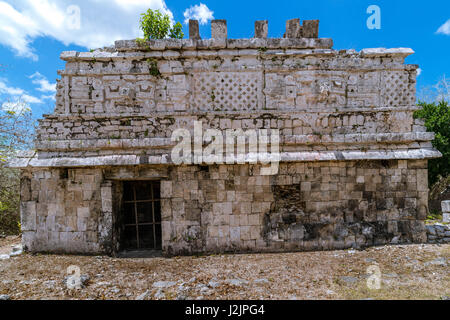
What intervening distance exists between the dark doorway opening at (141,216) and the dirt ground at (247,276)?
94cm

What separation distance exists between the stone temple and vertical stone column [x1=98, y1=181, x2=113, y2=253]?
0.07ft

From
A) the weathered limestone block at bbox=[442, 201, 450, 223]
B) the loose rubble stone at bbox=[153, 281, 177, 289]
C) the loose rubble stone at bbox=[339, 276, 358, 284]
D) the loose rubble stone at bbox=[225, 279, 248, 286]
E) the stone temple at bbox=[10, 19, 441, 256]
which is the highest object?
the stone temple at bbox=[10, 19, 441, 256]

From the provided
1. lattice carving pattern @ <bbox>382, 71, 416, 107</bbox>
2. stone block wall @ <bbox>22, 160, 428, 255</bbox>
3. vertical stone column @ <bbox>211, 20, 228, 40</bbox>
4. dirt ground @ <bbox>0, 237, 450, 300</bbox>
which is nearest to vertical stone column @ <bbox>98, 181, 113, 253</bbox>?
stone block wall @ <bbox>22, 160, 428, 255</bbox>

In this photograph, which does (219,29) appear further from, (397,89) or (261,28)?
(397,89)

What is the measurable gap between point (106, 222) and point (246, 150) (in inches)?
135

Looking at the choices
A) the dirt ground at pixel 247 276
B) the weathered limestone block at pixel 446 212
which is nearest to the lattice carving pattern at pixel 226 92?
the dirt ground at pixel 247 276

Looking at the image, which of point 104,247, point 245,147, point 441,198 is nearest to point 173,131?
point 245,147

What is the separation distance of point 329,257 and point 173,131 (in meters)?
4.24

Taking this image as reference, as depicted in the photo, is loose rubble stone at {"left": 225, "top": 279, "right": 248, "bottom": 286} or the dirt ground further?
loose rubble stone at {"left": 225, "top": 279, "right": 248, "bottom": 286}

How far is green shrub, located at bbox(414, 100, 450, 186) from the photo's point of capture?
9672mm

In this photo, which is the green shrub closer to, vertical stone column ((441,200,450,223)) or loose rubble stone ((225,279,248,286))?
vertical stone column ((441,200,450,223))

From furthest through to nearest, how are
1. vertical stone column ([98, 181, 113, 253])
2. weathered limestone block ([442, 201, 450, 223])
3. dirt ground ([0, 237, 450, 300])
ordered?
weathered limestone block ([442, 201, 450, 223]) → vertical stone column ([98, 181, 113, 253]) → dirt ground ([0, 237, 450, 300])

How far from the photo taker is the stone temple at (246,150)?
17.0 feet

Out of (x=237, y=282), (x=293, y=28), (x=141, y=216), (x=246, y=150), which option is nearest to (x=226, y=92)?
(x=246, y=150)
